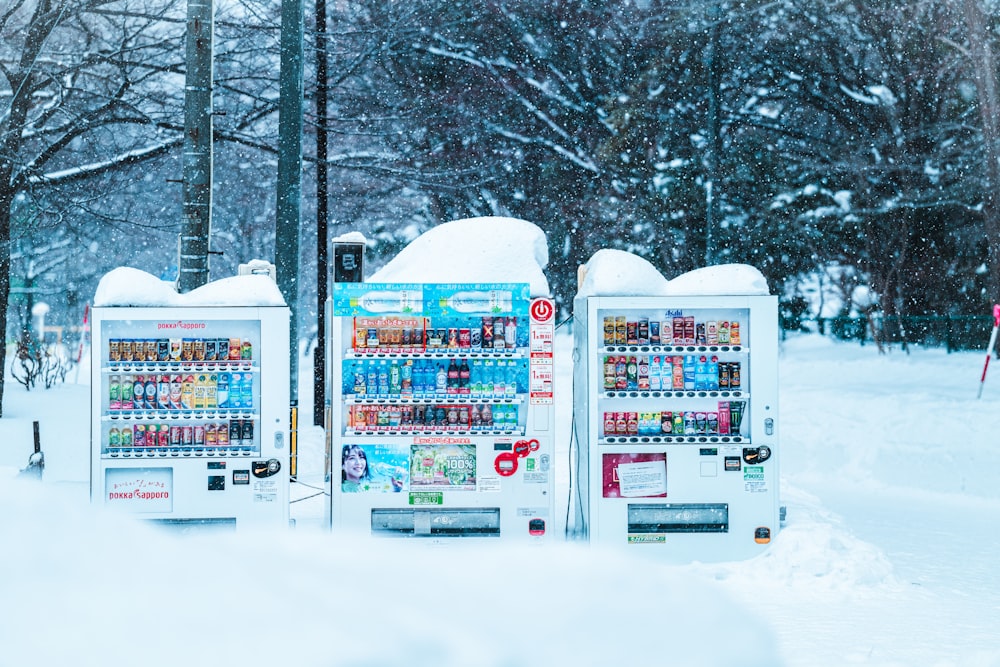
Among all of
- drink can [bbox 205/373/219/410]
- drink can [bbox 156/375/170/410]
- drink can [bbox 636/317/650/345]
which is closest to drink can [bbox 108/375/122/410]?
drink can [bbox 156/375/170/410]

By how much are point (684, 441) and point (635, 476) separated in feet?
1.69

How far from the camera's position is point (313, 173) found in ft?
91.4

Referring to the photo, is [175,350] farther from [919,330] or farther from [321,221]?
[919,330]

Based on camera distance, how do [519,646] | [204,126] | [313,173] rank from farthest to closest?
1. [313,173]
2. [204,126]
3. [519,646]

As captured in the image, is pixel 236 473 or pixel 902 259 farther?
pixel 902 259

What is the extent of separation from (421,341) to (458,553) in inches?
242

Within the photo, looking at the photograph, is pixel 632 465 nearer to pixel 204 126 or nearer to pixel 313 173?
pixel 204 126

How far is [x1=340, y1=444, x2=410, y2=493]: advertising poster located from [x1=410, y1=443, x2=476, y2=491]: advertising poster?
10 centimetres

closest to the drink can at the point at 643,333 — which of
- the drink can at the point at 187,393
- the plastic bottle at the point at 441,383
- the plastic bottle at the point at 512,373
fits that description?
the plastic bottle at the point at 512,373

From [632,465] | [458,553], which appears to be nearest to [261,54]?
[632,465]

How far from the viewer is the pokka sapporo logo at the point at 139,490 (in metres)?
8.38

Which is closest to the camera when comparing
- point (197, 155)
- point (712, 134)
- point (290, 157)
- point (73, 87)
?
point (197, 155)

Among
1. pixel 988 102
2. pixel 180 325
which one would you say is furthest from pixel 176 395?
pixel 988 102

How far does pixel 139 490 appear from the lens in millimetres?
8406
